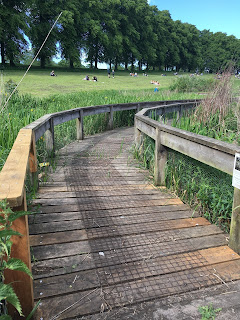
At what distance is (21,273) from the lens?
5.47 ft

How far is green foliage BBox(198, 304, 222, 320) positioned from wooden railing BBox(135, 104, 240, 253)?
831mm

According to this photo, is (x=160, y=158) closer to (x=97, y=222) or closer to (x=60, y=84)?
(x=97, y=222)

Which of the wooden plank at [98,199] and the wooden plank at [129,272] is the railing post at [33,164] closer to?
the wooden plank at [98,199]

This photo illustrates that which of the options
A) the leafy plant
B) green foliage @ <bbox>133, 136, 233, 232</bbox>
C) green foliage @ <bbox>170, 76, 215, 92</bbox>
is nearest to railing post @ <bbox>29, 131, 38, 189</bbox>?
green foliage @ <bbox>133, 136, 233, 232</bbox>

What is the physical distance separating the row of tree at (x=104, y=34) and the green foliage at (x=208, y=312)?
28322 mm

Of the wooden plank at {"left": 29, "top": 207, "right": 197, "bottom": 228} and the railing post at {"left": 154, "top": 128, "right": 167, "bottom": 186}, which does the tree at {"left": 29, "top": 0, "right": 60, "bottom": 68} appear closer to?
the railing post at {"left": 154, "top": 128, "right": 167, "bottom": 186}

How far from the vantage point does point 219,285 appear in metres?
2.20

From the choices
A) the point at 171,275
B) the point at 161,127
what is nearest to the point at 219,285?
the point at 171,275

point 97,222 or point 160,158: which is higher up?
point 160,158

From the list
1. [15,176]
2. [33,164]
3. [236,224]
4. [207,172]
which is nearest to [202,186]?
[207,172]

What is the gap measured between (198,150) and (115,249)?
4.54 ft

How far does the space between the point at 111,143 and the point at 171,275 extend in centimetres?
547

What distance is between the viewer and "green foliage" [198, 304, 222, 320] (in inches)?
73.8

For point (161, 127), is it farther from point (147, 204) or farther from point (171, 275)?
point (171, 275)
